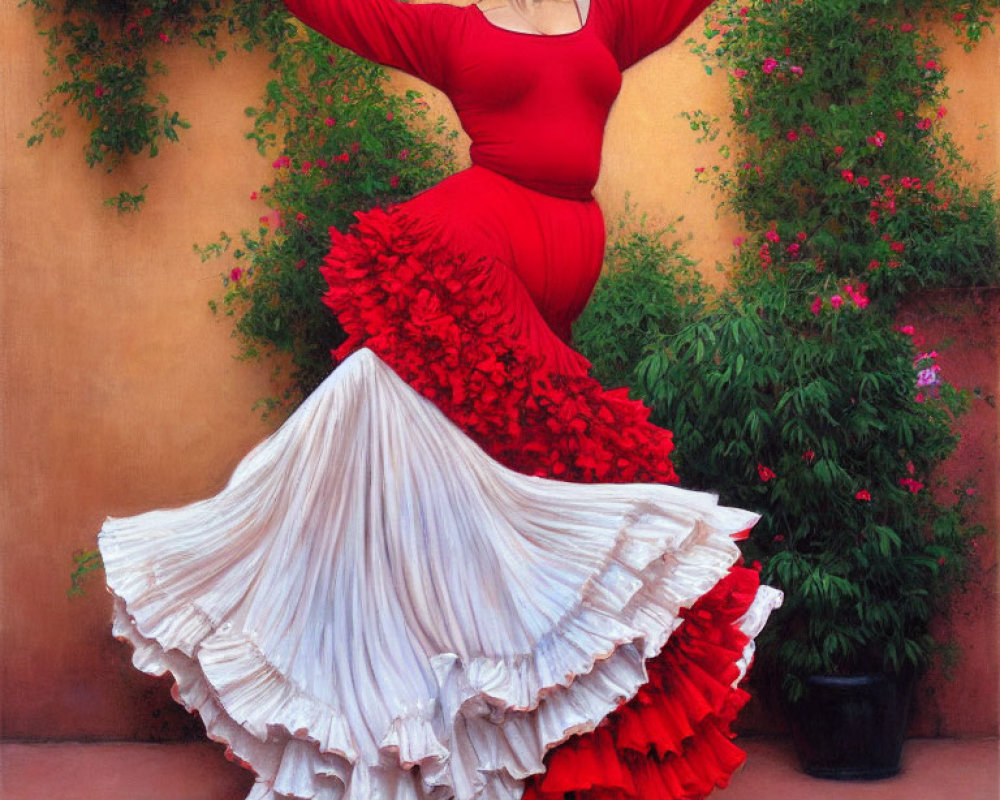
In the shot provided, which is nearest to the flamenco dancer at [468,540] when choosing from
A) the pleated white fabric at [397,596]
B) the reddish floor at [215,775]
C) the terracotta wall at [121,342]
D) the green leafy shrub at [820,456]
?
the pleated white fabric at [397,596]

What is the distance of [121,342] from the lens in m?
3.67

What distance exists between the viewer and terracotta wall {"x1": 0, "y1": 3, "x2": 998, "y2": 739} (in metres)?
3.67

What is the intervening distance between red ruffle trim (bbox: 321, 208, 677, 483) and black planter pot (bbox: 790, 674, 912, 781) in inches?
40.6

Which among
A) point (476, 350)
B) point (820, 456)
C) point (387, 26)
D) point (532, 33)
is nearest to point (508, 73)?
point (532, 33)

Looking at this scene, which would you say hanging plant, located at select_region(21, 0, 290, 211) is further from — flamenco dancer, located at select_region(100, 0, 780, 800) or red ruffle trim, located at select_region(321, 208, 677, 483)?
red ruffle trim, located at select_region(321, 208, 677, 483)

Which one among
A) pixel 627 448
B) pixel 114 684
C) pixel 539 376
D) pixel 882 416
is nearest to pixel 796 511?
pixel 882 416

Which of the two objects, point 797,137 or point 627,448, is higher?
point 797,137

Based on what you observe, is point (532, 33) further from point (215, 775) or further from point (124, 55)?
point (215, 775)

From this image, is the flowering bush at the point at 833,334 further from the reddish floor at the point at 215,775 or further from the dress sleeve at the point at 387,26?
the dress sleeve at the point at 387,26

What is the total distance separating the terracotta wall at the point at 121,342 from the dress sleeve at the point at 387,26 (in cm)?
79

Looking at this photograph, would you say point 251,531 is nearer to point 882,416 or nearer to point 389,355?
point 389,355

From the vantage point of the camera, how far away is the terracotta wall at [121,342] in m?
3.67

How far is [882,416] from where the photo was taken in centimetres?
348

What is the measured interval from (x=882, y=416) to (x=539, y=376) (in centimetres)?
119
